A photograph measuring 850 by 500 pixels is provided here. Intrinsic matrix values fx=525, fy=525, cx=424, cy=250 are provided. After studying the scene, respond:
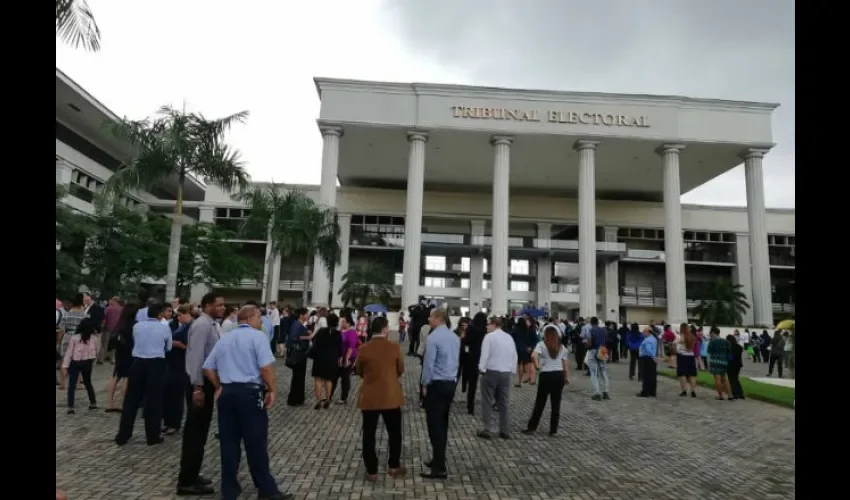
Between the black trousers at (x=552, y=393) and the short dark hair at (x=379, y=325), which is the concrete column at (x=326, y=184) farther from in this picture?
the short dark hair at (x=379, y=325)

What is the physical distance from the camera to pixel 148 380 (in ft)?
22.4

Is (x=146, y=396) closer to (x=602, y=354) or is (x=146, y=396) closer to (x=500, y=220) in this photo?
(x=602, y=354)

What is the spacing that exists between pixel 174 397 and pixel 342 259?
34362mm

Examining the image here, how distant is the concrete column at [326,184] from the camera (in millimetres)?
32562

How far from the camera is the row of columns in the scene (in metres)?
33.6

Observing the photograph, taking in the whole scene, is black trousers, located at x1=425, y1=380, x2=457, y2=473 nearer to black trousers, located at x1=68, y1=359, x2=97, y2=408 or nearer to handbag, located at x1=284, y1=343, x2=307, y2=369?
handbag, located at x1=284, y1=343, x2=307, y2=369

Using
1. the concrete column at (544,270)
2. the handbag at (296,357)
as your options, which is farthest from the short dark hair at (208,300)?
the concrete column at (544,270)

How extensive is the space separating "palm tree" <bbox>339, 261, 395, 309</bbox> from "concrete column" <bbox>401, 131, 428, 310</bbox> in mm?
5283

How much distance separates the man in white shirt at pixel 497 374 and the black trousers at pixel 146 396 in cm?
437

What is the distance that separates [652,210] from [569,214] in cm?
766

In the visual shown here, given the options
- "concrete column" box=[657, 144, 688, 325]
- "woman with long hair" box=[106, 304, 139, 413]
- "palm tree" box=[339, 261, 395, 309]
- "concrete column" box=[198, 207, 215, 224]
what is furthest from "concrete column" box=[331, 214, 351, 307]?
"woman with long hair" box=[106, 304, 139, 413]

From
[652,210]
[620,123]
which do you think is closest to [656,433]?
[620,123]
